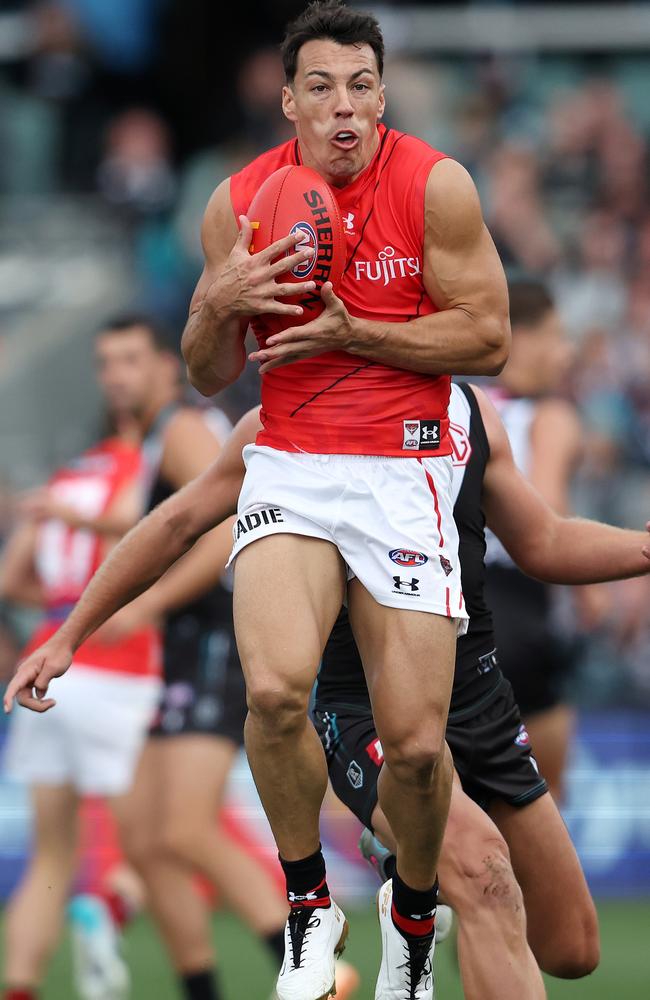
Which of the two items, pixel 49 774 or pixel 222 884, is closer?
pixel 222 884

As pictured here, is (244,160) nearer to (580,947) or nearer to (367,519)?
(580,947)

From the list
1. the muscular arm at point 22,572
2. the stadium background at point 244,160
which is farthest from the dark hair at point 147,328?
the stadium background at point 244,160

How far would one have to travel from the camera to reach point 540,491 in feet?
22.6

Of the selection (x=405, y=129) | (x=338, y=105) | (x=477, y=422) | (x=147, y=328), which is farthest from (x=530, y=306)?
(x=405, y=129)

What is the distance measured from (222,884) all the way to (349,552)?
9.34ft

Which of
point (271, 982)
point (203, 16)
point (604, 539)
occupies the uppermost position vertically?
point (203, 16)

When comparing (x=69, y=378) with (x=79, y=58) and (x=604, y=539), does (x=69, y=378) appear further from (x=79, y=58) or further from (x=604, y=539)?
(x=604, y=539)

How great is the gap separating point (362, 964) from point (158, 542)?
12.8ft

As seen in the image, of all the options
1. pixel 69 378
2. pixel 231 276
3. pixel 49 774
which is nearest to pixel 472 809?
pixel 231 276

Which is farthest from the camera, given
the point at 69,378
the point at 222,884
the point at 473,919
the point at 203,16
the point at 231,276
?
the point at 203,16

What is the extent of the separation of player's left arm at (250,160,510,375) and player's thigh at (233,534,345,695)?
49 cm

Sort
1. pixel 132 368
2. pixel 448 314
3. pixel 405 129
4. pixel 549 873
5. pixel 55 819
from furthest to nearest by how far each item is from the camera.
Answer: pixel 405 129, pixel 132 368, pixel 55 819, pixel 549 873, pixel 448 314

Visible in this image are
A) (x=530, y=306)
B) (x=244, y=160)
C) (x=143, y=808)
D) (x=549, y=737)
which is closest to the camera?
(x=549, y=737)

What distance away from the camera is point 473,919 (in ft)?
15.6
